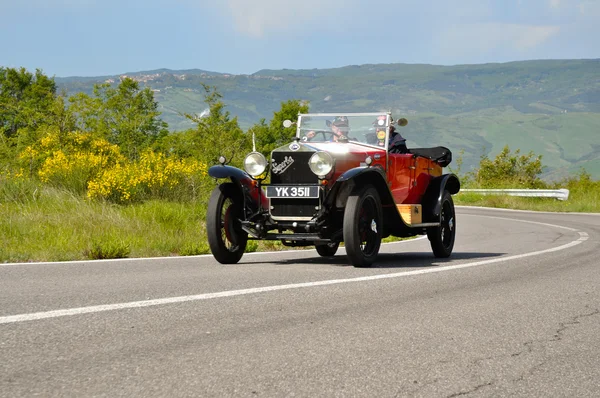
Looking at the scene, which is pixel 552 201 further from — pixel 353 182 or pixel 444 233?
pixel 353 182

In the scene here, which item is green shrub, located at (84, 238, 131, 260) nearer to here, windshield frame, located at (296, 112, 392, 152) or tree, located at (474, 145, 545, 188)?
windshield frame, located at (296, 112, 392, 152)

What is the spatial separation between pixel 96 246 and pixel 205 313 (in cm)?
502

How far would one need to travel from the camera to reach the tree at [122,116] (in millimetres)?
28297

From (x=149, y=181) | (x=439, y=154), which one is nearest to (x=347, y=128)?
(x=439, y=154)

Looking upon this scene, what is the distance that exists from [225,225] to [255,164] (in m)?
0.81

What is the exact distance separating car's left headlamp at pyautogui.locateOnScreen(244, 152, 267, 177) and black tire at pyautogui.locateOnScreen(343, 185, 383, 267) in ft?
3.77

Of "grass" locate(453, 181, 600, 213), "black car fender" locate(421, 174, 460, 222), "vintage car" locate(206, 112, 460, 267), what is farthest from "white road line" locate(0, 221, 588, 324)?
"grass" locate(453, 181, 600, 213)

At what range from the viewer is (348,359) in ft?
14.5

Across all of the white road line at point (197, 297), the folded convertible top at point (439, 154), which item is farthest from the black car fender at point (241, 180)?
the folded convertible top at point (439, 154)

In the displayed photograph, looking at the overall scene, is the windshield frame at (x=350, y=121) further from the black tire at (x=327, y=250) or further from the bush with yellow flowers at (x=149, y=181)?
the bush with yellow flowers at (x=149, y=181)

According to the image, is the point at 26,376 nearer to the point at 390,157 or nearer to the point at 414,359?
the point at 414,359

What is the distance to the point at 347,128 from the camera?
1101cm

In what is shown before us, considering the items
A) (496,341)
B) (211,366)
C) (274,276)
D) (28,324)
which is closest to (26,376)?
(211,366)

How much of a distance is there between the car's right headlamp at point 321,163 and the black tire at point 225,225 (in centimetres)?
111
